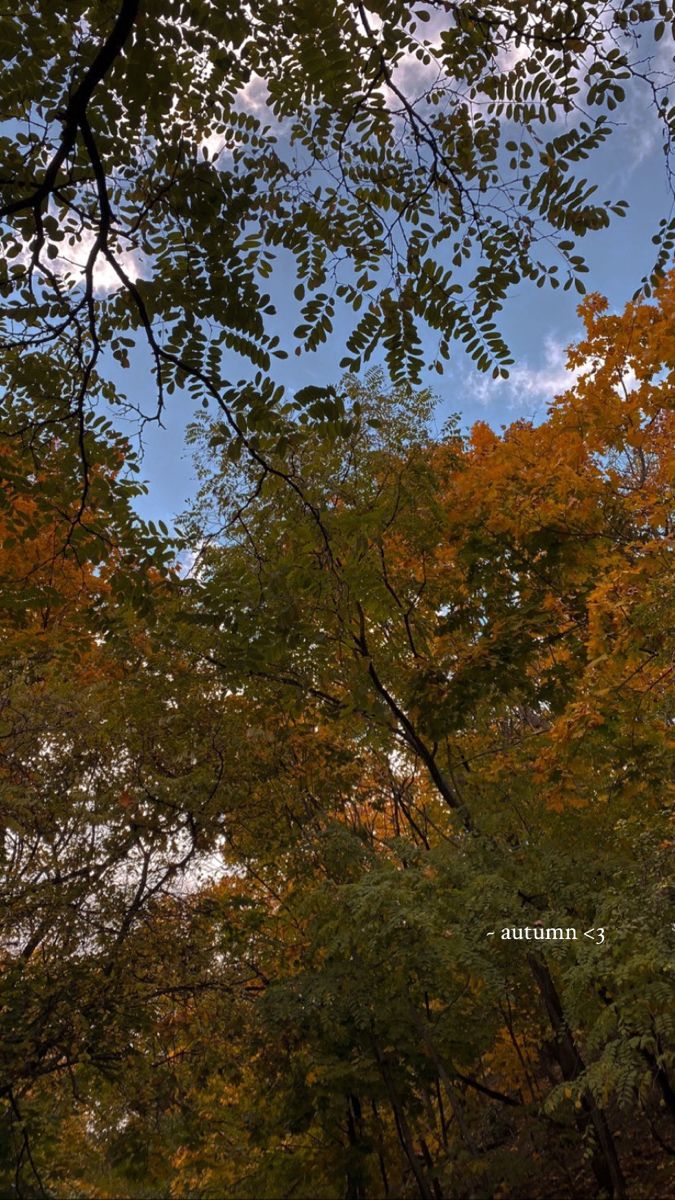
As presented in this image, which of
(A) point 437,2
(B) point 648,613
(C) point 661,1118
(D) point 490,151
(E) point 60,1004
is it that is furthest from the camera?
(C) point 661,1118

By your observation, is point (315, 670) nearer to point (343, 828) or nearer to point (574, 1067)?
point (343, 828)

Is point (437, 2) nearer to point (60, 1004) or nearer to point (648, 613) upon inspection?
point (648, 613)

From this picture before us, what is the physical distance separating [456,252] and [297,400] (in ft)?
3.88

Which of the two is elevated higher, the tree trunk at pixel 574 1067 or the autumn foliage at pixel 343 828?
the autumn foliage at pixel 343 828

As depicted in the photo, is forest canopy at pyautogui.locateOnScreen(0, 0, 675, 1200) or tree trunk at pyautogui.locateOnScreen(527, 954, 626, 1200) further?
tree trunk at pyautogui.locateOnScreen(527, 954, 626, 1200)

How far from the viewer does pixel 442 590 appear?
Result: 19.4 ft

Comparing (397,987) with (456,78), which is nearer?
(456,78)

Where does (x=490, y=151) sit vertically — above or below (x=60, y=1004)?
above

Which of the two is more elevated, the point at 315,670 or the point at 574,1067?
the point at 315,670

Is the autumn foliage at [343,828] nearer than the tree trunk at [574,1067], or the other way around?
the autumn foliage at [343,828]

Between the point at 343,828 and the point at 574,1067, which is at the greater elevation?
the point at 343,828

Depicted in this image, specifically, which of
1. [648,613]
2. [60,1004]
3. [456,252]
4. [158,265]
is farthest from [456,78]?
[60,1004]

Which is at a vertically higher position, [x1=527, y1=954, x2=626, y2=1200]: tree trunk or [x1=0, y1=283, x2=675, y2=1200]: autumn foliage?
[x1=0, y1=283, x2=675, y2=1200]: autumn foliage

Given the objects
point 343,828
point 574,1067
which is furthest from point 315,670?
point 574,1067
